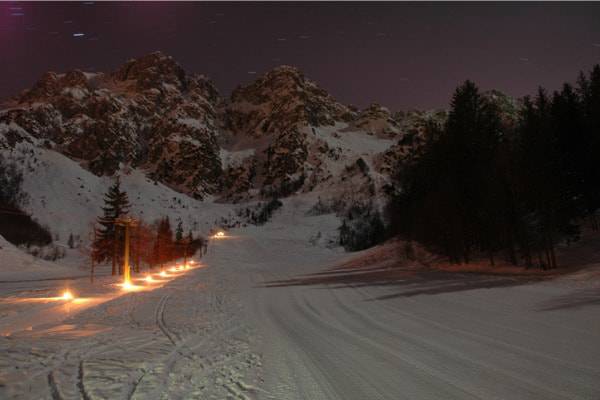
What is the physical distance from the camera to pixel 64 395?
5.09m

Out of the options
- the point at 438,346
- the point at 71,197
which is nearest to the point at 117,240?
the point at 438,346

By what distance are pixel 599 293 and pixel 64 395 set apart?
14804 millimetres

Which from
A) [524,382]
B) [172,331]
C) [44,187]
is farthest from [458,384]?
[44,187]

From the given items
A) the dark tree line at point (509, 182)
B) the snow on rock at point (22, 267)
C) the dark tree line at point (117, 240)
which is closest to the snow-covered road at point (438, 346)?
the dark tree line at point (509, 182)

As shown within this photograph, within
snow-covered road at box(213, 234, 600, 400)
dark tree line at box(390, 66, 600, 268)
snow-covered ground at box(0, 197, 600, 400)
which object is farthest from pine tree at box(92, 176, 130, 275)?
snow-covered road at box(213, 234, 600, 400)

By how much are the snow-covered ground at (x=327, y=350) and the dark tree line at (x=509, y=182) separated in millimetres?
10431

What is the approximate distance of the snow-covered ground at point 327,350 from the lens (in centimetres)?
526

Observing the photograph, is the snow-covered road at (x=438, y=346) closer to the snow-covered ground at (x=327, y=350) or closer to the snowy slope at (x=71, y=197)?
the snow-covered ground at (x=327, y=350)

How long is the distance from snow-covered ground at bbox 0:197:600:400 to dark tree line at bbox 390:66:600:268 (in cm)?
1043

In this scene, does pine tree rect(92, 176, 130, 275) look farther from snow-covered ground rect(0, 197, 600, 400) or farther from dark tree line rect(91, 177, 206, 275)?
snow-covered ground rect(0, 197, 600, 400)

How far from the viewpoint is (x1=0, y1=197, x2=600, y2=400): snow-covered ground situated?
207 inches

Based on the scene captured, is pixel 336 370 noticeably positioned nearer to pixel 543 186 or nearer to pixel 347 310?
pixel 347 310

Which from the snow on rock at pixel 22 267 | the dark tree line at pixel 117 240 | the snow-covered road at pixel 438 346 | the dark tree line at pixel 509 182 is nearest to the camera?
the snow-covered road at pixel 438 346

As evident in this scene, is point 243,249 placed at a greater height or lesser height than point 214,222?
lesser
